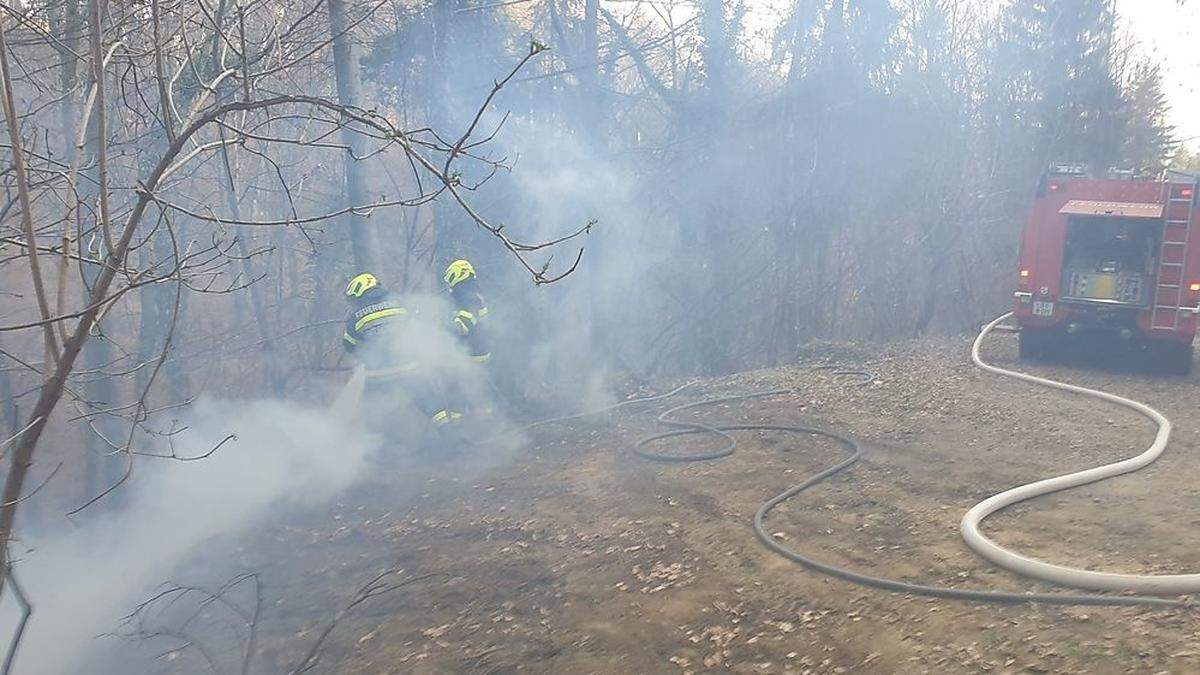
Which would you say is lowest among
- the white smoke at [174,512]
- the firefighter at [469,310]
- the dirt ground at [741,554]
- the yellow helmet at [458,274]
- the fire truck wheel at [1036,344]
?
the white smoke at [174,512]

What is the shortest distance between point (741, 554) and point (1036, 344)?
24.7ft

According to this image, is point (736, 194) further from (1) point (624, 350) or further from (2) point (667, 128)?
(1) point (624, 350)

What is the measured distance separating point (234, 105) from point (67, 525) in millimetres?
8816

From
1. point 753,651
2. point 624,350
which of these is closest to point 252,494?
point 753,651

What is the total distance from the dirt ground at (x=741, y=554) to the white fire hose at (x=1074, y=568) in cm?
9

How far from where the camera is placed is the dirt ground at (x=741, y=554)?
12.6 ft

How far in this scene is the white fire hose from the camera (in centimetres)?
396

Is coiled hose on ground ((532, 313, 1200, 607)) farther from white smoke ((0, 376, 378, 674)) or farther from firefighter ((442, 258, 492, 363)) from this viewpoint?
white smoke ((0, 376, 378, 674))

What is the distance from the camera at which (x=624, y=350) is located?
15859mm

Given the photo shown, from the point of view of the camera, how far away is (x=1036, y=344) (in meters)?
10.7

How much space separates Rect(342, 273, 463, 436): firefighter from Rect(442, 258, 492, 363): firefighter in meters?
Result: 0.48

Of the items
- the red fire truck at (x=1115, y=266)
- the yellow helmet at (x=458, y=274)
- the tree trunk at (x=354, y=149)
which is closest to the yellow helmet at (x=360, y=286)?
the yellow helmet at (x=458, y=274)

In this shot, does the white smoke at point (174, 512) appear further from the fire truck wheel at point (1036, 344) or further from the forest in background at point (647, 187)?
the fire truck wheel at point (1036, 344)

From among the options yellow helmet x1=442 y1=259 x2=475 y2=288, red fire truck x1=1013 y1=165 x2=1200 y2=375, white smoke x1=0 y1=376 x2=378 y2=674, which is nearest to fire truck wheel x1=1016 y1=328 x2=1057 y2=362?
red fire truck x1=1013 y1=165 x2=1200 y2=375
